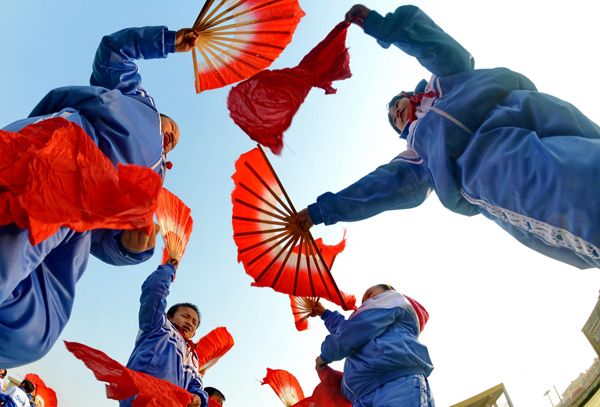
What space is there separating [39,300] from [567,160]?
6.55 ft

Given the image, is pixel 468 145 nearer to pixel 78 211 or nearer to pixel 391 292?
pixel 78 211

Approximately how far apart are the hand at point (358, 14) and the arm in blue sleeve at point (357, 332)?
2118 millimetres

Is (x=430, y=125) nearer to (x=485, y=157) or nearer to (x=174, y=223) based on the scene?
(x=485, y=157)

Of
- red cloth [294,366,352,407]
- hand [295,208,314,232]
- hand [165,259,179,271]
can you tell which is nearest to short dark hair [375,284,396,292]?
red cloth [294,366,352,407]

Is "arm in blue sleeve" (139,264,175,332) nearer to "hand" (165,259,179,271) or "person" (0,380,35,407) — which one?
"hand" (165,259,179,271)

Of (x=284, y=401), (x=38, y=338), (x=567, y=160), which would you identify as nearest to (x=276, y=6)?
(x=567, y=160)

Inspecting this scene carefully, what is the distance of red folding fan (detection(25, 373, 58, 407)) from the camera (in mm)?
4936

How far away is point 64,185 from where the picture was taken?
3.75ft

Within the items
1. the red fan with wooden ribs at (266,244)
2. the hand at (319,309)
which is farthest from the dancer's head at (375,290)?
the red fan with wooden ribs at (266,244)

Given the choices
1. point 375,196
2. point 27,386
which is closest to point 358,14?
point 375,196

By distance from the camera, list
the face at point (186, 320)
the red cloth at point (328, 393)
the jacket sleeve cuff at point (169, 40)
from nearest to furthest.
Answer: the jacket sleeve cuff at point (169, 40)
the red cloth at point (328, 393)
the face at point (186, 320)


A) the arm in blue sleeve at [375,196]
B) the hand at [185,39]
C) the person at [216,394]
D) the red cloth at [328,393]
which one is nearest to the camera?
the arm in blue sleeve at [375,196]

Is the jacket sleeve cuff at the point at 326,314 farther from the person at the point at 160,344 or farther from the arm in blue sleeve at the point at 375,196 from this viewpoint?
the arm in blue sleeve at the point at 375,196

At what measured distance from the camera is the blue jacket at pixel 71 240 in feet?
4.18
